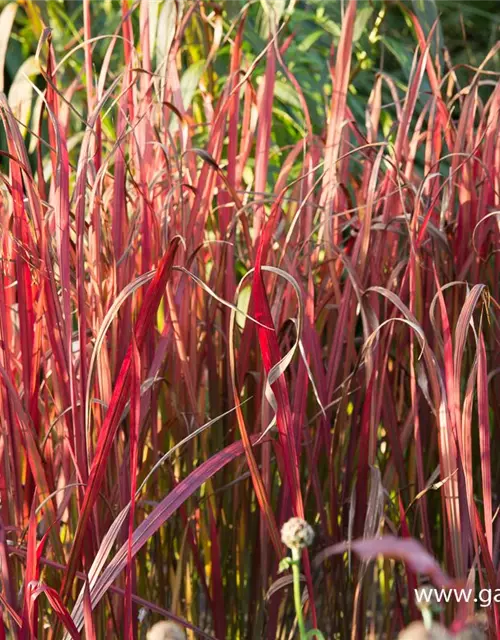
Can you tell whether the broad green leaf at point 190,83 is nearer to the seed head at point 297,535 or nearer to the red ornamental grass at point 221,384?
the red ornamental grass at point 221,384

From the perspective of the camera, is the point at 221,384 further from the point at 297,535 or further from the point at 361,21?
the point at 361,21

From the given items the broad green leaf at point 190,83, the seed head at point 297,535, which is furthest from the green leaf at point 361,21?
the seed head at point 297,535

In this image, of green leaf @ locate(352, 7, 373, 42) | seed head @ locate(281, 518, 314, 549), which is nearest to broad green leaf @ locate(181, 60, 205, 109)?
green leaf @ locate(352, 7, 373, 42)

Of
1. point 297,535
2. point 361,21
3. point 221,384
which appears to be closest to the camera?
point 297,535

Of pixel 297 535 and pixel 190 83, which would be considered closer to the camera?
pixel 297 535

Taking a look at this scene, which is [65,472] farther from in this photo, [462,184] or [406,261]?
[462,184]

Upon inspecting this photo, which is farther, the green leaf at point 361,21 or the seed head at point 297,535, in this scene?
the green leaf at point 361,21

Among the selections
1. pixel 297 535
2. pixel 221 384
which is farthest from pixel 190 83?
pixel 297 535

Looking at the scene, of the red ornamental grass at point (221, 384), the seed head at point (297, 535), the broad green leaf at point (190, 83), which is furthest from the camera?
the broad green leaf at point (190, 83)

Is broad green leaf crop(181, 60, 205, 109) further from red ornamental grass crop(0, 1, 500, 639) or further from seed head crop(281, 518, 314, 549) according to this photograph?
seed head crop(281, 518, 314, 549)

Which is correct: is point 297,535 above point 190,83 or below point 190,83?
below

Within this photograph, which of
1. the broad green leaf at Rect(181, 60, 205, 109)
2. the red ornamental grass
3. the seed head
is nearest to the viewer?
the seed head

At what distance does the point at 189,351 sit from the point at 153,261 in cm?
10

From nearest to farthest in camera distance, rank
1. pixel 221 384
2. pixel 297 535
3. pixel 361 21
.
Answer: pixel 297 535
pixel 221 384
pixel 361 21
